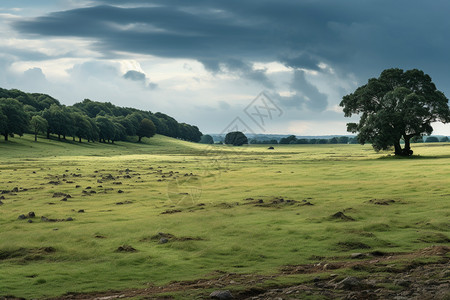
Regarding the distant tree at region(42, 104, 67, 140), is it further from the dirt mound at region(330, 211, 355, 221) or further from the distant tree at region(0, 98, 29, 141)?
the dirt mound at region(330, 211, 355, 221)

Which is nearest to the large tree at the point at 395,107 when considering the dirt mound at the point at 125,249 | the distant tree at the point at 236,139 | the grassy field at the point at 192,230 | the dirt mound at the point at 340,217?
the grassy field at the point at 192,230

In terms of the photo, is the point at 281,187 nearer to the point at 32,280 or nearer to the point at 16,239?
the point at 16,239

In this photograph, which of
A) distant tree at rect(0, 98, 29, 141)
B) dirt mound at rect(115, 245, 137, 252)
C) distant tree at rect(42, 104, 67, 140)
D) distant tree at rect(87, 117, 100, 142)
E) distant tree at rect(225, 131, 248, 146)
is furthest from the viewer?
distant tree at rect(225, 131, 248, 146)

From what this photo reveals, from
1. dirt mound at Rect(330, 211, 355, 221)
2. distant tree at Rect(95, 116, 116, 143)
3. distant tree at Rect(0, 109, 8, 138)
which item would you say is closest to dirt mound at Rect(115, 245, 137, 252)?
dirt mound at Rect(330, 211, 355, 221)

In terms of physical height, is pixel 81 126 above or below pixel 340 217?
above

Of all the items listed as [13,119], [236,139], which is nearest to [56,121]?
[13,119]

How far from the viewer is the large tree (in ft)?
237

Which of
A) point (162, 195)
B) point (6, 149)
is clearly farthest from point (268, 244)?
point (6, 149)

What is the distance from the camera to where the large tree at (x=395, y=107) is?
2844 inches

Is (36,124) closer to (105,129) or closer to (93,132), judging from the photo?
(93,132)

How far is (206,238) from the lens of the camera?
18.4 meters

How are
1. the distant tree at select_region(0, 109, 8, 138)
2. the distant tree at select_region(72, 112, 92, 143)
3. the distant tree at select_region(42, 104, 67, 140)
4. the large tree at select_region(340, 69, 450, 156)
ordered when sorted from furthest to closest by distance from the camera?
the distant tree at select_region(72, 112, 92, 143) → the distant tree at select_region(42, 104, 67, 140) → the distant tree at select_region(0, 109, 8, 138) → the large tree at select_region(340, 69, 450, 156)

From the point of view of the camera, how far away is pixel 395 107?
7469cm

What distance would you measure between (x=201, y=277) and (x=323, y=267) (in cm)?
343
